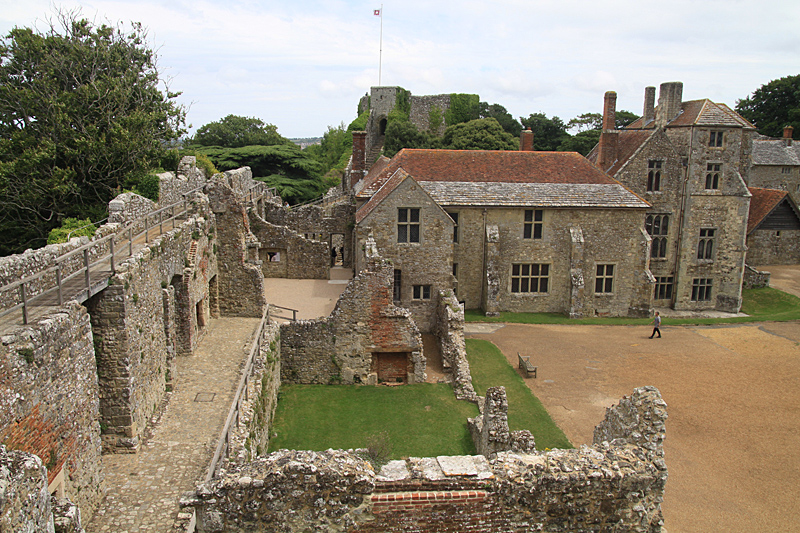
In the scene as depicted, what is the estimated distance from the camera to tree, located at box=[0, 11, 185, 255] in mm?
21641

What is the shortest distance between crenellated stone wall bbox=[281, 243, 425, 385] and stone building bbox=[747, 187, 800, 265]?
3470 centimetres

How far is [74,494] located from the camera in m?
8.80

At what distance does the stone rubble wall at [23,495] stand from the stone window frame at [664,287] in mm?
32182

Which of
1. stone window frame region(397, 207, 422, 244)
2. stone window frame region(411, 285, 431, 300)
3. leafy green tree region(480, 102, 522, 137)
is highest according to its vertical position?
leafy green tree region(480, 102, 522, 137)

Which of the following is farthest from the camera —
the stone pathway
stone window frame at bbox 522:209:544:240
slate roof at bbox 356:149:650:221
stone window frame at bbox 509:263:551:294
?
stone window frame at bbox 509:263:551:294

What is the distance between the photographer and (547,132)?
224 feet

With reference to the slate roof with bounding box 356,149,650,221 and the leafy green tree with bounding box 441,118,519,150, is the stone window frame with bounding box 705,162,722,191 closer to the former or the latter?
the slate roof with bounding box 356,149,650,221

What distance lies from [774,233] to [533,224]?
2662 centimetres

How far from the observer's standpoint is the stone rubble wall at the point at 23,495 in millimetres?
5484

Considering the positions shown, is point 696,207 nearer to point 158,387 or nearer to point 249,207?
point 249,207

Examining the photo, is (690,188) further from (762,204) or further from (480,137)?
(480,137)

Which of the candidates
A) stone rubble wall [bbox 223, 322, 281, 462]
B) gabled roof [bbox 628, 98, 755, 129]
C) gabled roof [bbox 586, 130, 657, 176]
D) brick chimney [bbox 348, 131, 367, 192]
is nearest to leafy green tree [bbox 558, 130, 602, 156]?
gabled roof [bbox 628, 98, 755, 129]

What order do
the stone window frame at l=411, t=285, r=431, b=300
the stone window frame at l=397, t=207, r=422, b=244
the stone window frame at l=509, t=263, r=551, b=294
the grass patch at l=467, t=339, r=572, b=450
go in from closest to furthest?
1. the grass patch at l=467, t=339, r=572, b=450
2. the stone window frame at l=397, t=207, r=422, b=244
3. the stone window frame at l=411, t=285, r=431, b=300
4. the stone window frame at l=509, t=263, r=551, b=294

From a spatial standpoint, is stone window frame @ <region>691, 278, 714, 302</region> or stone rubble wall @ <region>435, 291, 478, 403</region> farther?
stone window frame @ <region>691, 278, 714, 302</region>
